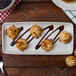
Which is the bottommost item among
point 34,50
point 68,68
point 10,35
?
point 68,68

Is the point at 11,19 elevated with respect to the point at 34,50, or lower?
elevated

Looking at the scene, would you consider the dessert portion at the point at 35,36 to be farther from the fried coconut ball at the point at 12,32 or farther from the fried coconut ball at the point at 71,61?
the fried coconut ball at the point at 71,61

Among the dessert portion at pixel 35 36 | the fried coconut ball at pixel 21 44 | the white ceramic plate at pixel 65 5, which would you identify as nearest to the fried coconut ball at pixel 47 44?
the dessert portion at pixel 35 36

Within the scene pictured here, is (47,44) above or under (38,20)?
under

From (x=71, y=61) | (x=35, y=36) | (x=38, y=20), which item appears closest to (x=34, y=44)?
(x=35, y=36)

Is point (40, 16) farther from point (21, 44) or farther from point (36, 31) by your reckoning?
point (21, 44)

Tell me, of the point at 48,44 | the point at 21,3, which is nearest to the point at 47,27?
the point at 48,44

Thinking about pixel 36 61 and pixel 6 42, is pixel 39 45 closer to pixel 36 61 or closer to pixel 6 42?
pixel 36 61
